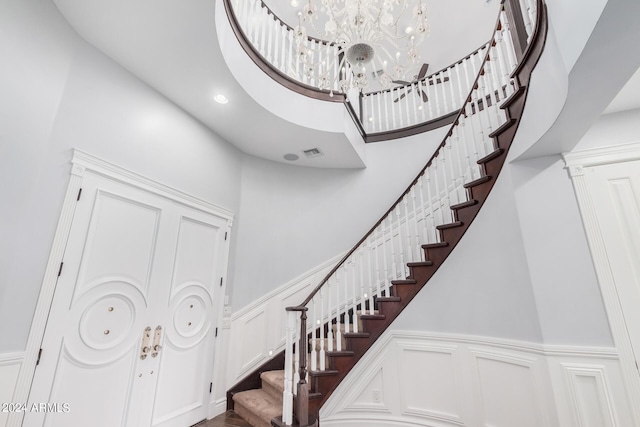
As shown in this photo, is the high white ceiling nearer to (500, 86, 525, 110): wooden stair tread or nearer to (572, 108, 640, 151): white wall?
(500, 86, 525, 110): wooden stair tread

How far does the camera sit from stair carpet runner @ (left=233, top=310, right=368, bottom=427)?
8.90ft

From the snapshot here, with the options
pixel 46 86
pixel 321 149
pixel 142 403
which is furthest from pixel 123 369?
pixel 321 149

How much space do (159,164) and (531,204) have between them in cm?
340

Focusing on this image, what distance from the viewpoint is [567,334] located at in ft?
6.33

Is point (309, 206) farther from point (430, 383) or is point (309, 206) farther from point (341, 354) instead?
point (430, 383)

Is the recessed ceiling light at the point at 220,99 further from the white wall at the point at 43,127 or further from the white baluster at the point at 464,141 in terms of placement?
the white baluster at the point at 464,141

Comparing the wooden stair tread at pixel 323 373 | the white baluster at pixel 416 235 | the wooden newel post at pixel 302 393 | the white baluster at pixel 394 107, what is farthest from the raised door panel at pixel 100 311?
the white baluster at pixel 394 107

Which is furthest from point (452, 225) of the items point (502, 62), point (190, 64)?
point (190, 64)

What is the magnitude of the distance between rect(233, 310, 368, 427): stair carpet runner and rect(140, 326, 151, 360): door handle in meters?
1.24

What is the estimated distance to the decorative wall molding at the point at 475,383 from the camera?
1849 mm

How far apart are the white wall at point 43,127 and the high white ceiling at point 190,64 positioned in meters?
0.19

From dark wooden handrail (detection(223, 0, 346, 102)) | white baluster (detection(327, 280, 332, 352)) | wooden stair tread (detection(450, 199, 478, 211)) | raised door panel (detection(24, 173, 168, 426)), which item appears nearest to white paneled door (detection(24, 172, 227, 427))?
raised door panel (detection(24, 173, 168, 426))

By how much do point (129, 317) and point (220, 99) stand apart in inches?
87.9

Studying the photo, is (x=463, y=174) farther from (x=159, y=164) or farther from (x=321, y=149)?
(x=159, y=164)
